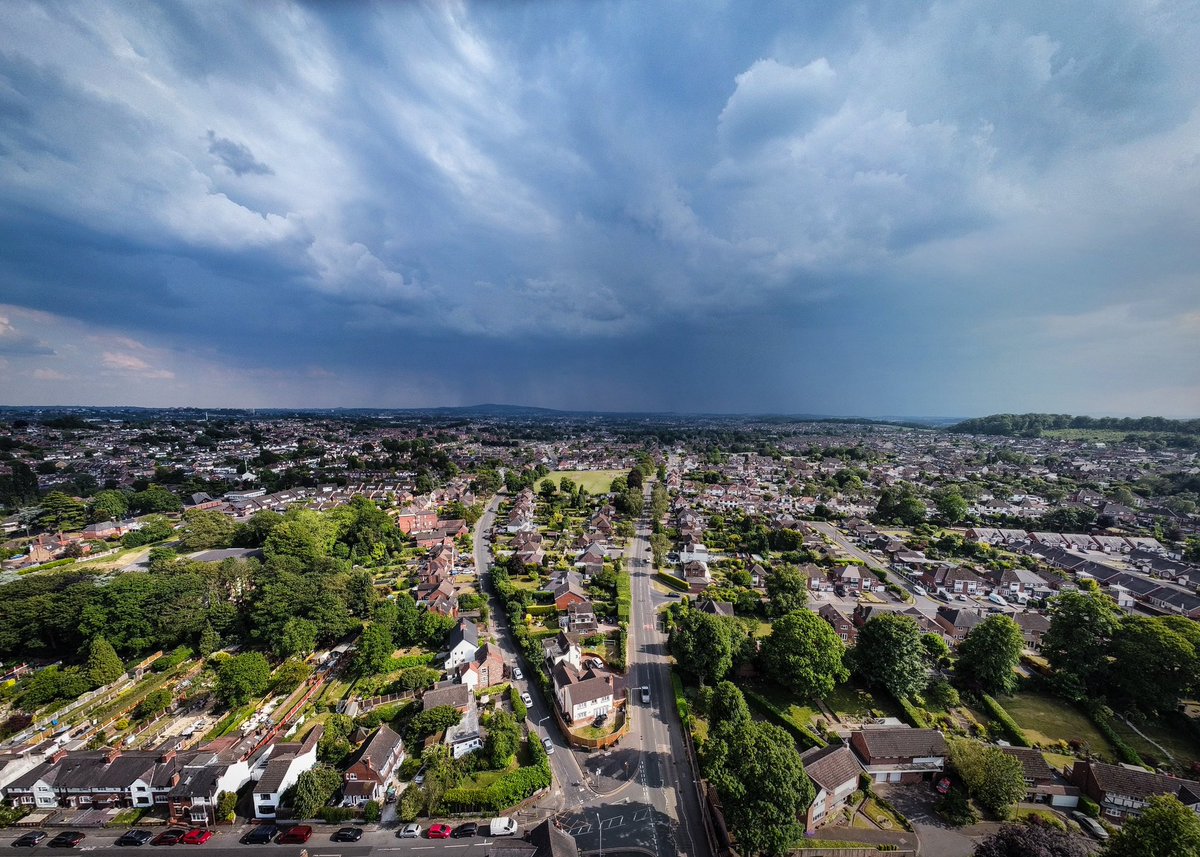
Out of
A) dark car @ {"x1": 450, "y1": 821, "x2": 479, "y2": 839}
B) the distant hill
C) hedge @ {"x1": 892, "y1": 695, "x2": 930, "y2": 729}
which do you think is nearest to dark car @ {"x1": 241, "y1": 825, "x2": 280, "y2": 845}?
dark car @ {"x1": 450, "y1": 821, "x2": 479, "y2": 839}

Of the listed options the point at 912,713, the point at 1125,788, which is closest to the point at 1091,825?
the point at 1125,788

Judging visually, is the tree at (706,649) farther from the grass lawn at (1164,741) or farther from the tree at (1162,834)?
the grass lawn at (1164,741)

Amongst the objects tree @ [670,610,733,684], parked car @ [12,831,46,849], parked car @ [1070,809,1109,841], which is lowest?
parked car @ [12,831,46,849]

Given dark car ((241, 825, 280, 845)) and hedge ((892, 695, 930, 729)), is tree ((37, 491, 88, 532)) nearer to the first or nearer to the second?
dark car ((241, 825, 280, 845))

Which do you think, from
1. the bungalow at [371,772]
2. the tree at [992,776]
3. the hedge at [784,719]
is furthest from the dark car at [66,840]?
the tree at [992,776]

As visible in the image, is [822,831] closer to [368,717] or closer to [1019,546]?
[368,717]

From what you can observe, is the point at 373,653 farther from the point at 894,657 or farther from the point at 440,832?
the point at 894,657
